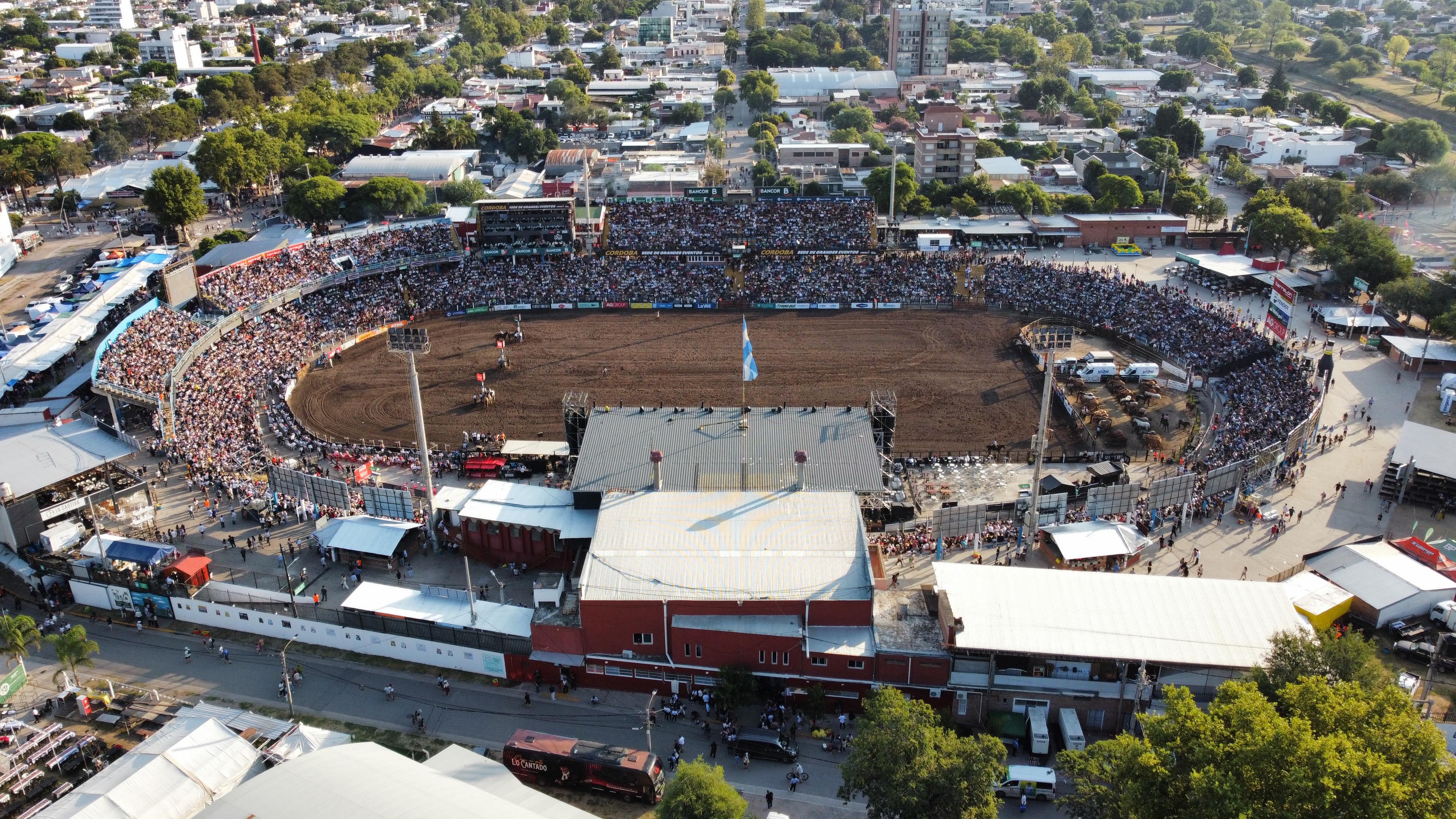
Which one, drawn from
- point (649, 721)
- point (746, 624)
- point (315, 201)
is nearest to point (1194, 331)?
point (746, 624)

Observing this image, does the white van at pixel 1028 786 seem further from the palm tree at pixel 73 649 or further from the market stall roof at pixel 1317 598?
the palm tree at pixel 73 649

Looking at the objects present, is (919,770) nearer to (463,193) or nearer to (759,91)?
(463,193)

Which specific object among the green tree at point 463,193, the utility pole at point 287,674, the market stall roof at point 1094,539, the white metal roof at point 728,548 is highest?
the green tree at point 463,193

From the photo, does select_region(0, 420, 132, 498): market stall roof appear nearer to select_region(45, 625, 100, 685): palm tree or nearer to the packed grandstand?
the packed grandstand

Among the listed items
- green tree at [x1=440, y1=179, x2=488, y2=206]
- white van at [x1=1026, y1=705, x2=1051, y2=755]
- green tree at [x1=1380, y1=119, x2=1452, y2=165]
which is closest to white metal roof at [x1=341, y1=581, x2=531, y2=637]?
white van at [x1=1026, y1=705, x2=1051, y2=755]

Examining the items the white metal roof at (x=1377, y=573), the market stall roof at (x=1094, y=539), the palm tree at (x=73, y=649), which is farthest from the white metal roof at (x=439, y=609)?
the white metal roof at (x=1377, y=573)

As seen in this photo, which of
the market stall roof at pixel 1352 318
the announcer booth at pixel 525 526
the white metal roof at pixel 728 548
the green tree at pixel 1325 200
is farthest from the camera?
the green tree at pixel 1325 200

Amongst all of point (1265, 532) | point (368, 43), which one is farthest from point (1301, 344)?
point (368, 43)
